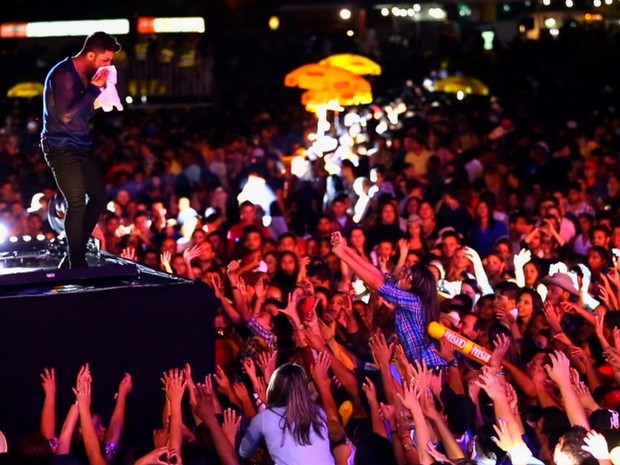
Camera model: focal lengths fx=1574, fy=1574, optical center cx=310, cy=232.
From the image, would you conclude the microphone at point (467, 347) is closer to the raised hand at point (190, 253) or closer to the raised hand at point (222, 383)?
the raised hand at point (222, 383)

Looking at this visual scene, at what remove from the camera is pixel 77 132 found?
29.3 ft

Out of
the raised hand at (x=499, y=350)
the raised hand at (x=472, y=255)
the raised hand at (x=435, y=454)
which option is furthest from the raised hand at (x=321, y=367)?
the raised hand at (x=472, y=255)

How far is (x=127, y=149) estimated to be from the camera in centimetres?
2181

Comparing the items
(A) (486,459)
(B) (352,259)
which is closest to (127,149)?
(B) (352,259)

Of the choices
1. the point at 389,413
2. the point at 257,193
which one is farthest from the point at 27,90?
the point at 389,413

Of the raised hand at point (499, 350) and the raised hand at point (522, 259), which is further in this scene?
the raised hand at point (522, 259)

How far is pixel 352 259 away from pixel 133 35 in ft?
72.6

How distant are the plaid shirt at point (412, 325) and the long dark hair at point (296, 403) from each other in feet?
6.29

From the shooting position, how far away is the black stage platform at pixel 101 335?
331 inches

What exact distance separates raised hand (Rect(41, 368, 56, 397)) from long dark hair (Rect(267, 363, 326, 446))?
4.76ft

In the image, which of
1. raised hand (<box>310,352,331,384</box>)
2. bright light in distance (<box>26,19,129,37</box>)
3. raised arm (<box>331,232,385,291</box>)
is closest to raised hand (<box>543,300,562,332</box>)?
raised arm (<box>331,232,385,291</box>)

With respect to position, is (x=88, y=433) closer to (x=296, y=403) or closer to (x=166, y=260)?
(x=296, y=403)

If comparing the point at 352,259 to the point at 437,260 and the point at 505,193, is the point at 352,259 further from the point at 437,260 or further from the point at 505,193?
the point at 505,193

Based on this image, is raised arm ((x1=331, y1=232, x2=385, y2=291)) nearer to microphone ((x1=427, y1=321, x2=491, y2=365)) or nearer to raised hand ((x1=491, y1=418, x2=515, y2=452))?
microphone ((x1=427, y1=321, x2=491, y2=365))
